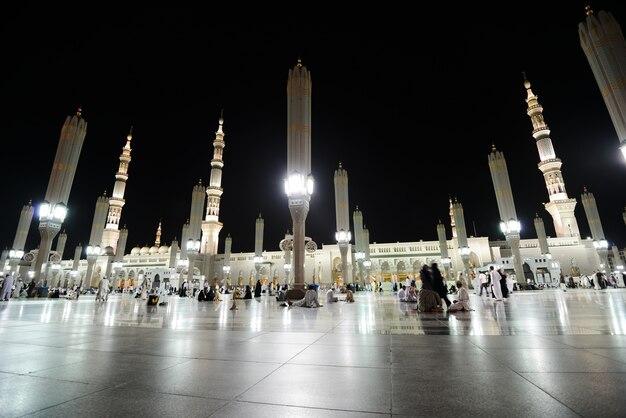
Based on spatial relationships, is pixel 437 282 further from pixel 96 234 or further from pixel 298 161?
pixel 96 234

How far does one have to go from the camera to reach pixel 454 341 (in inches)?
163

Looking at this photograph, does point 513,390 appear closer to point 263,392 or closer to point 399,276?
point 263,392

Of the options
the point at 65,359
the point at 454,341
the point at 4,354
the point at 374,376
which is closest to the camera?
the point at 374,376

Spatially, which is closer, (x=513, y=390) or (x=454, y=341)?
(x=513, y=390)

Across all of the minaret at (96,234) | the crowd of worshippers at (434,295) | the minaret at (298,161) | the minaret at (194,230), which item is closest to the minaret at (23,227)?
the minaret at (96,234)

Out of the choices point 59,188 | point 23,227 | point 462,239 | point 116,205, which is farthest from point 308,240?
point 116,205

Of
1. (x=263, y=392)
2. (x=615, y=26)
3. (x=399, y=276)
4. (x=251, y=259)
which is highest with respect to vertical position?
(x=615, y=26)

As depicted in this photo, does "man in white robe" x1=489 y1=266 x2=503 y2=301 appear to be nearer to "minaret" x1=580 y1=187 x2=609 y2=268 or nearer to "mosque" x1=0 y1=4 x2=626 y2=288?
"mosque" x1=0 y1=4 x2=626 y2=288

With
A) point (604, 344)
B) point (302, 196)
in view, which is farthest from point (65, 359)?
point (302, 196)

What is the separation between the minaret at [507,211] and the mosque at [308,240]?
0.31ft

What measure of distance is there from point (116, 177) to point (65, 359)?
58.4m

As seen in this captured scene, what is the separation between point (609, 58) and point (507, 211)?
1569 centimetres

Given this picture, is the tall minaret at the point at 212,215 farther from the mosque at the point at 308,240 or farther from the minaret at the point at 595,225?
the minaret at the point at 595,225

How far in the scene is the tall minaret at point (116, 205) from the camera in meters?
50.2
